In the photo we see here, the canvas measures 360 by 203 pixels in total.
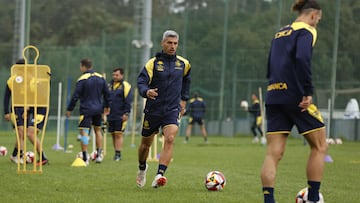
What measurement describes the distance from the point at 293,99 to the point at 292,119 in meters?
0.23

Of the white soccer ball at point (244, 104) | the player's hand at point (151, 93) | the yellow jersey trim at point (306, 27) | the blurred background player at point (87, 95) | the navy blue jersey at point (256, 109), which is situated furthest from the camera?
the white soccer ball at point (244, 104)

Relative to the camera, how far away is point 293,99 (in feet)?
26.1

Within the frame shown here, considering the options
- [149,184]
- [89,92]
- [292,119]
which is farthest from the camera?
[89,92]

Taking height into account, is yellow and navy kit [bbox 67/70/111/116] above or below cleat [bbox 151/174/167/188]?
above

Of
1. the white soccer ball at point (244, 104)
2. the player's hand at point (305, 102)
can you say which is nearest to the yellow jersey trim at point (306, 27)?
the player's hand at point (305, 102)

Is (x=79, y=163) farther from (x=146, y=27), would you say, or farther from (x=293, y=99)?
(x=146, y=27)

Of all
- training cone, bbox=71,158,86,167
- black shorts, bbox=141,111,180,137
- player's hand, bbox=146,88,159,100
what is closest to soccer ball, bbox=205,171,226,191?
black shorts, bbox=141,111,180,137

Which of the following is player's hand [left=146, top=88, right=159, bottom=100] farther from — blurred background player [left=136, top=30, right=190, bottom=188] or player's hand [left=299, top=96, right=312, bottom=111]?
player's hand [left=299, top=96, right=312, bottom=111]

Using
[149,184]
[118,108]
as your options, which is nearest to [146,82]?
[149,184]

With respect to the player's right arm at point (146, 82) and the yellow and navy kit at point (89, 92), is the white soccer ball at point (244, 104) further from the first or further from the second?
the player's right arm at point (146, 82)

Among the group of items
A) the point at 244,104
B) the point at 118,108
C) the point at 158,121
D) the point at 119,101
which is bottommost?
the point at 244,104

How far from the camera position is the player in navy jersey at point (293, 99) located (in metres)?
7.87

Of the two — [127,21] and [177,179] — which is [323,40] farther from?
[127,21]

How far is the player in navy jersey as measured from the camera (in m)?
7.87
